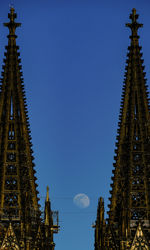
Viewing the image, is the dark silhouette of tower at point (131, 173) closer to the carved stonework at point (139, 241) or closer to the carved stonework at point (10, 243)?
the carved stonework at point (139, 241)

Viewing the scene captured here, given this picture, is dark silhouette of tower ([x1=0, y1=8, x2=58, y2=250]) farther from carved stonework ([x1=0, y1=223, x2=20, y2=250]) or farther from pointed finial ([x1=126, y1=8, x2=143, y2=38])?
pointed finial ([x1=126, y1=8, x2=143, y2=38])

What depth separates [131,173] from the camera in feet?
279

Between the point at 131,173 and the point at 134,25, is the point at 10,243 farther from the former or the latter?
the point at 134,25

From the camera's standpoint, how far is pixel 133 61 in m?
88.9

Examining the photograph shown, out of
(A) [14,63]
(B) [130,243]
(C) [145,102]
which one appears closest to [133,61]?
(C) [145,102]

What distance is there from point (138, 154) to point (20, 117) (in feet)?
30.3

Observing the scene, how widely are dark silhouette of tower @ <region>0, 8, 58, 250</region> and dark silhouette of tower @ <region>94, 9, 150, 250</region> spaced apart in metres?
4.45

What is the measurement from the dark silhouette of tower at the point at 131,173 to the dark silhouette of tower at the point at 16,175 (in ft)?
14.6

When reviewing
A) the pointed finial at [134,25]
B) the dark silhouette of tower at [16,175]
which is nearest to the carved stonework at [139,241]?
the dark silhouette of tower at [16,175]

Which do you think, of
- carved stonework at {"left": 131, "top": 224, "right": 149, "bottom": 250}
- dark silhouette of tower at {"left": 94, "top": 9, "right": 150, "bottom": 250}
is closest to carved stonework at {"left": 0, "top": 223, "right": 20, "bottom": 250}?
dark silhouette of tower at {"left": 94, "top": 9, "right": 150, "bottom": 250}

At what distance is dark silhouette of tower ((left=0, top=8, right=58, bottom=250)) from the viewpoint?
271 feet

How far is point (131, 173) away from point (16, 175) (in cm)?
828

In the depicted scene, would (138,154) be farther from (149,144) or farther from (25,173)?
(25,173)

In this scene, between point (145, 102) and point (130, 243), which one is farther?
point (145, 102)
